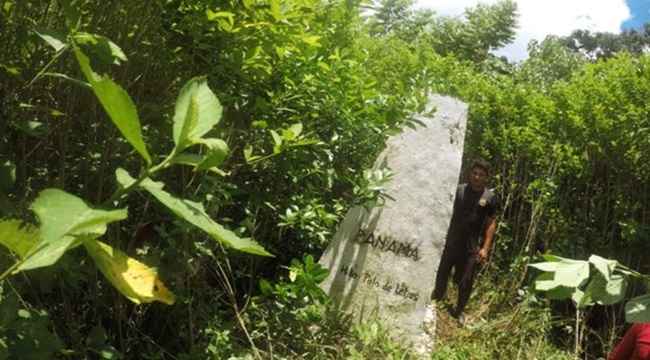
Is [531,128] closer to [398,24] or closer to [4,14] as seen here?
[4,14]

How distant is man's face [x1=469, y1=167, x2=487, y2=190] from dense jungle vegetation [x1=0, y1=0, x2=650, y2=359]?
128cm

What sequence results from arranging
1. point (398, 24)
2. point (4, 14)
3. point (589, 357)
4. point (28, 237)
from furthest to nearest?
point (398, 24) < point (589, 357) < point (4, 14) < point (28, 237)

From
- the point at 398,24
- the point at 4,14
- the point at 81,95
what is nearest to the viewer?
the point at 4,14

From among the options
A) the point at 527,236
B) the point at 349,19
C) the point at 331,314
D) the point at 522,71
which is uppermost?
the point at 522,71

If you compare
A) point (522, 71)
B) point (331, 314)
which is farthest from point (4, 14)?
point (522, 71)

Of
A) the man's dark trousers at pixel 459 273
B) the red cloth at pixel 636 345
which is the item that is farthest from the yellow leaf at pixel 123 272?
the man's dark trousers at pixel 459 273

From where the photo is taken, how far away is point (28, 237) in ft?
2.28

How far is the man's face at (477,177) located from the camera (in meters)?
5.96

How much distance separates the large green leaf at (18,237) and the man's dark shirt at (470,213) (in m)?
→ 5.50

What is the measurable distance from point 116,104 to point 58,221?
0.14m

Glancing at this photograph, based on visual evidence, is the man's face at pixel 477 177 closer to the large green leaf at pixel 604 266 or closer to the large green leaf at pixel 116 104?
the large green leaf at pixel 604 266

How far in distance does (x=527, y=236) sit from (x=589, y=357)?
48.5 inches

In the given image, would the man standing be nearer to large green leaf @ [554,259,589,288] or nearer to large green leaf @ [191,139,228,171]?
large green leaf @ [554,259,589,288]

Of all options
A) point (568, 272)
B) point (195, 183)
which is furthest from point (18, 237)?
point (195, 183)
